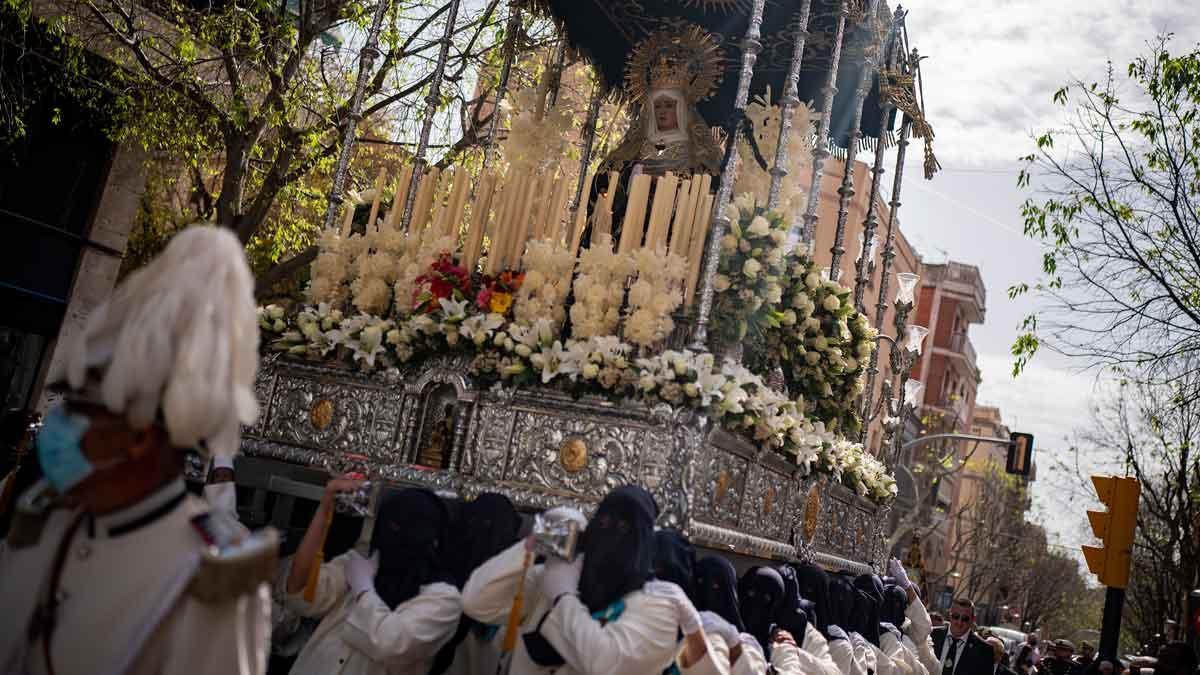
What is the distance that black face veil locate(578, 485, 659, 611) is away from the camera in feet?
17.7

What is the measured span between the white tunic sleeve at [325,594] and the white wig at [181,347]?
288 centimetres

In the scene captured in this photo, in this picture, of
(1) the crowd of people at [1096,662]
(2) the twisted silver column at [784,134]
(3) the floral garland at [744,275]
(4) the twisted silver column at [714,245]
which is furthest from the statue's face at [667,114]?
(1) the crowd of people at [1096,662]

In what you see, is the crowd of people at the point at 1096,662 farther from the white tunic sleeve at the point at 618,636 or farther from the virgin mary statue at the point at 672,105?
the white tunic sleeve at the point at 618,636

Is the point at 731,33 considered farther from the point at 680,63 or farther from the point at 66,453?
the point at 66,453

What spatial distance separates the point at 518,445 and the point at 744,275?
6.50 feet

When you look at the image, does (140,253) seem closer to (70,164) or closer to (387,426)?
(70,164)

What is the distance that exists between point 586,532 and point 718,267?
305cm

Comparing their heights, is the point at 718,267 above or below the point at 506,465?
above

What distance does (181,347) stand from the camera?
319 centimetres

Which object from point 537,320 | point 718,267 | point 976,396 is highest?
point 976,396

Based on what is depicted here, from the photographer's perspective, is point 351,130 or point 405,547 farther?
point 351,130

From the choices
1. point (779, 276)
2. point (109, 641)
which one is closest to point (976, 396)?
point (779, 276)

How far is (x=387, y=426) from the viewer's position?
26.8ft

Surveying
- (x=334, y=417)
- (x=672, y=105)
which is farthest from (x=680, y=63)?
(x=334, y=417)
